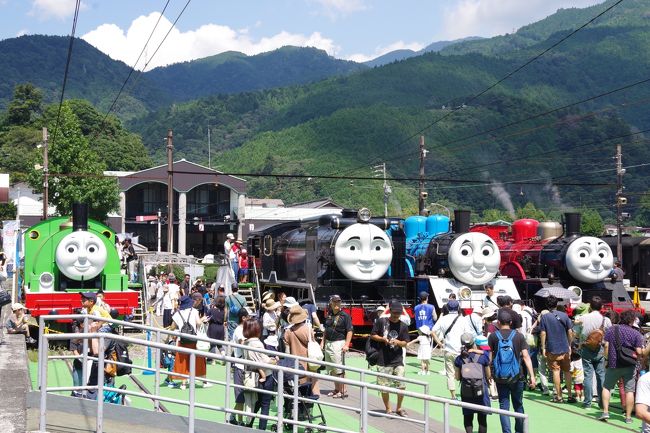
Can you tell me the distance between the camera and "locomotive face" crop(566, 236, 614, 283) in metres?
25.2

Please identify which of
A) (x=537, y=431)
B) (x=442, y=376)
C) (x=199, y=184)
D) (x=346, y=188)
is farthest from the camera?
(x=346, y=188)

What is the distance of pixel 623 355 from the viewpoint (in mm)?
12617

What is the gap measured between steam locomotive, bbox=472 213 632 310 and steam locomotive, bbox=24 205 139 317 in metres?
11.6

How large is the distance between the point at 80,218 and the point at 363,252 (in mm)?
6982

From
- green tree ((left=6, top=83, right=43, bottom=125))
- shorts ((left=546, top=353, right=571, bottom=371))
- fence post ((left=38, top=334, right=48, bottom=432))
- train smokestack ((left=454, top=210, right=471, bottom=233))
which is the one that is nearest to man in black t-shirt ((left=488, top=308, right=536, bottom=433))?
shorts ((left=546, top=353, right=571, bottom=371))

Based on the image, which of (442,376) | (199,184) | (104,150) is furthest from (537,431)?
(104,150)

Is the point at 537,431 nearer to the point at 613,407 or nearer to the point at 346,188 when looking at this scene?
the point at 613,407

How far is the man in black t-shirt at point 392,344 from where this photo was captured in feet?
42.9

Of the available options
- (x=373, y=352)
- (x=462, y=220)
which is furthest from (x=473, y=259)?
(x=373, y=352)

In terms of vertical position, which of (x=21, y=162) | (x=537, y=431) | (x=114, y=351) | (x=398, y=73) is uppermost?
(x=398, y=73)

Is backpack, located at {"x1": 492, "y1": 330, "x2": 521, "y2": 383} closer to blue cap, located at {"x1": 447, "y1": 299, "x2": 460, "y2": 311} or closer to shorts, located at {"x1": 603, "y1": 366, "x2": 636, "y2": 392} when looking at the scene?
shorts, located at {"x1": 603, "y1": 366, "x2": 636, "y2": 392}

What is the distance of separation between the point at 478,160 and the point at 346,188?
3572cm

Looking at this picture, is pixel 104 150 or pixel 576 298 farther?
pixel 104 150

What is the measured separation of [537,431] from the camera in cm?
1254
